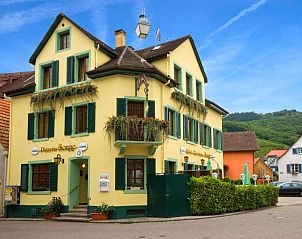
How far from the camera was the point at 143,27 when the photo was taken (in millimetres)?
26562

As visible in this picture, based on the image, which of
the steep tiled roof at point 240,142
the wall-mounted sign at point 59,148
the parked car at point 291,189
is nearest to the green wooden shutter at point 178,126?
the wall-mounted sign at point 59,148

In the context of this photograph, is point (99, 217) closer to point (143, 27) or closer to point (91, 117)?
point (91, 117)

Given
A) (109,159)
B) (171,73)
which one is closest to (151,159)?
(109,159)

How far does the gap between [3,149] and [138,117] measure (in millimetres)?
8678

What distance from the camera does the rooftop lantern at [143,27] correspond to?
87.1 ft

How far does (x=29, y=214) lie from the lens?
23203 millimetres

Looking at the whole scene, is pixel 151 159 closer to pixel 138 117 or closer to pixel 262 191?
pixel 138 117

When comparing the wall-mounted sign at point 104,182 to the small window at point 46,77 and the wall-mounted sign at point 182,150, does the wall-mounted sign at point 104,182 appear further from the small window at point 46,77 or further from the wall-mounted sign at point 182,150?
the small window at point 46,77

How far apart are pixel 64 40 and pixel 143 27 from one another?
5.01 m

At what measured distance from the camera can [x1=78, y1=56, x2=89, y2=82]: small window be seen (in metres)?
22.8

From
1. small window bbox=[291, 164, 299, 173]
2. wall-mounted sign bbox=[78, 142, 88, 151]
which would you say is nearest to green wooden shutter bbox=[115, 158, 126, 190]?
wall-mounted sign bbox=[78, 142, 88, 151]

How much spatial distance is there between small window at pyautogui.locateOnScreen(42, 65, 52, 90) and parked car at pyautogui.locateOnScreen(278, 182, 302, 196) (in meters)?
26.1

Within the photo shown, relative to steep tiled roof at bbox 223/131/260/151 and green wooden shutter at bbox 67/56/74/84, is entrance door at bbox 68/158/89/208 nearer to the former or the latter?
green wooden shutter at bbox 67/56/74/84

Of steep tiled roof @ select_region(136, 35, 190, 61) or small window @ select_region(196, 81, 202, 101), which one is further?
small window @ select_region(196, 81, 202, 101)
